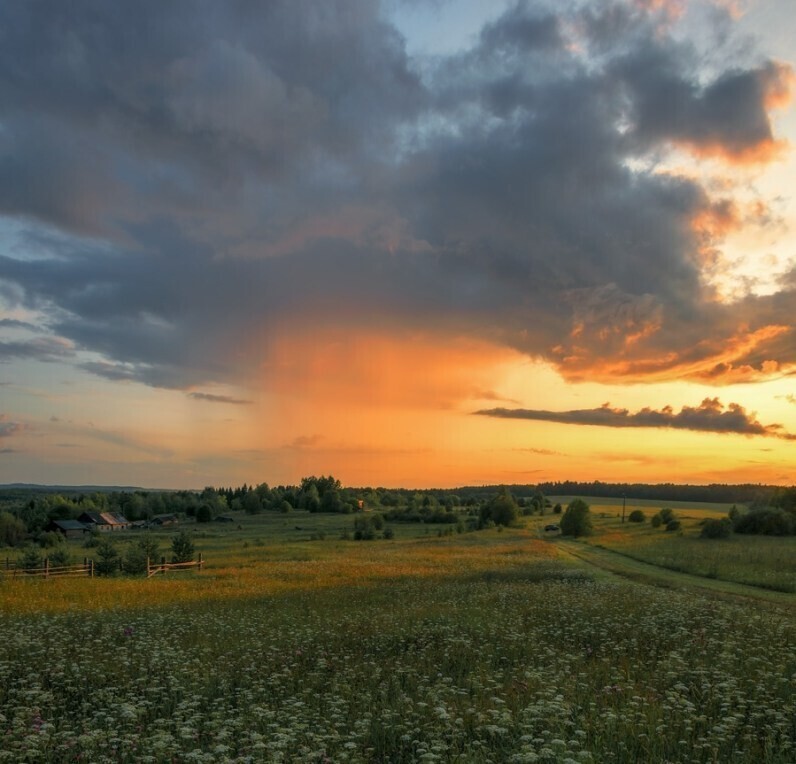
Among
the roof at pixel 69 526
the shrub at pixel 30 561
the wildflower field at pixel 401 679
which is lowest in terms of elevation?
the roof at pixel 69 526

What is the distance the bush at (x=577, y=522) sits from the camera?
10488 cm

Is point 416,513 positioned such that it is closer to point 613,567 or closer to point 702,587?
point 613,567

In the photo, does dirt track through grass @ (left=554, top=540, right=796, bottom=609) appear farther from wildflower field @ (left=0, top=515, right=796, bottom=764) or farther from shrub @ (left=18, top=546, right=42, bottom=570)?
shrub @ (left=18, top=546, right=42, bottom=570)

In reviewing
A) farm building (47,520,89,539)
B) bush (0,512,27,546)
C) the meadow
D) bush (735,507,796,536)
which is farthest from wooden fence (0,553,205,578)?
farm building (47,520,89,539)

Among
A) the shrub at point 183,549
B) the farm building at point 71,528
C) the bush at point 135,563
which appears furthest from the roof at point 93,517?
the bush at point 135,563

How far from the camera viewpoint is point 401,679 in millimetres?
13891

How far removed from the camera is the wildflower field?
917 centimetres

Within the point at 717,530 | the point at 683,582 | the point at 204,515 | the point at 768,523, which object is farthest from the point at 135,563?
the point at 204,515

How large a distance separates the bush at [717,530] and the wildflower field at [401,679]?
61.5 m

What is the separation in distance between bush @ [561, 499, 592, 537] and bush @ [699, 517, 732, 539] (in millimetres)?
21201

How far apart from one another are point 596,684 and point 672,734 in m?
3.70

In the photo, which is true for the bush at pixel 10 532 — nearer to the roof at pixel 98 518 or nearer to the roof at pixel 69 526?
the roof at pixel 69 526

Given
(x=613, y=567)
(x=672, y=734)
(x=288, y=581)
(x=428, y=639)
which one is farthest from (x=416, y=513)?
(x=672, y=734)

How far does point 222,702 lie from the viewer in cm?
1218
